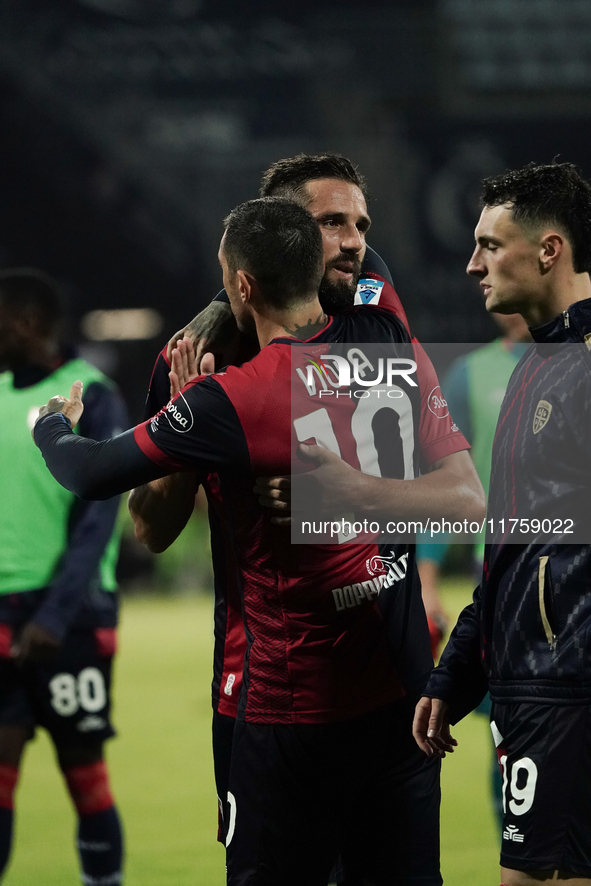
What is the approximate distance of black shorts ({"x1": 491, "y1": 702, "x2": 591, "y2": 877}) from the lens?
77.7 inches

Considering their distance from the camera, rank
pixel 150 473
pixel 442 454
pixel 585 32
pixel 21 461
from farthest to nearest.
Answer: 1. pixel 585 32
2. pixel 21 461
3. pixel 442 454
4. pixel 150 473

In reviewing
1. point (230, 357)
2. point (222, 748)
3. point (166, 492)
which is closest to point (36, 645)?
point (222, 748)

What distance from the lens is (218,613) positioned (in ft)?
7.90

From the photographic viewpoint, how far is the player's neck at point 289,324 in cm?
219

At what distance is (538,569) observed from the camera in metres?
2.06

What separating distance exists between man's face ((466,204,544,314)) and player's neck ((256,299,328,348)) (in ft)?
1.16

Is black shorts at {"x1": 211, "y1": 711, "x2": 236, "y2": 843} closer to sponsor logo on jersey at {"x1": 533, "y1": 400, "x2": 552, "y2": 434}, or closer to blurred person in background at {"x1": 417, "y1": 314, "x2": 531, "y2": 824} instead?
sponsor logo on jersey at {"x1": 533, "y1": 400, "x2": 552, "y2": 434}

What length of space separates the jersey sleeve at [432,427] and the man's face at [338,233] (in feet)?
0.72

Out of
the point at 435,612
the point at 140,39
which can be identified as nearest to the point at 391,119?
the point at 140,39

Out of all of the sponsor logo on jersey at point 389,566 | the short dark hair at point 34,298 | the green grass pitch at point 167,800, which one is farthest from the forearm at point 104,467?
the green grass pitch at point 167,800

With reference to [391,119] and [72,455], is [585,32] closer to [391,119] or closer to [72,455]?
[391,119]

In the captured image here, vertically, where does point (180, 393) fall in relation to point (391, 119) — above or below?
below

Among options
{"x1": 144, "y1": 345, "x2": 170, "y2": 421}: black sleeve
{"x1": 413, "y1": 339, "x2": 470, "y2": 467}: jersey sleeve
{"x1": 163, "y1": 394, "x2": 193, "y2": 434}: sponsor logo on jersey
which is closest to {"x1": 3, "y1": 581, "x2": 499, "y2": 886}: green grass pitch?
{"x1": 413, "y1": 339, "x2": 470, "y2": 467}: jersey sleeve

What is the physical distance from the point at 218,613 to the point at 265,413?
0.55 metres
